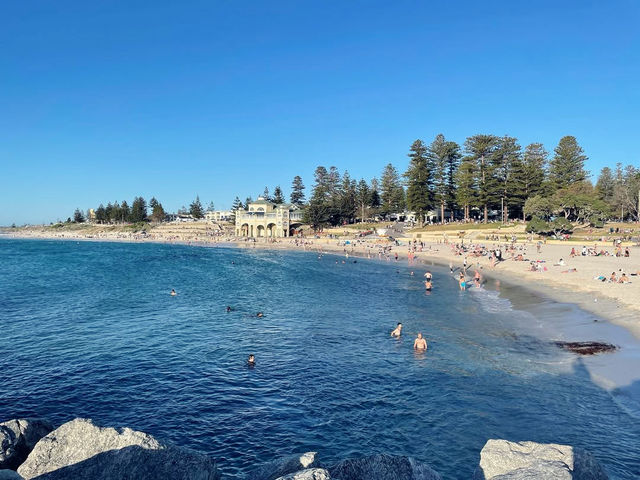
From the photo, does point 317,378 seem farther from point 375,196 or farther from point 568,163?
point 375,196

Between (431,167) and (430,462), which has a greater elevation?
(431,167)

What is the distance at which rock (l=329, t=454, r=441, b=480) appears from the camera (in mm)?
6695

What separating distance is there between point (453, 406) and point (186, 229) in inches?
5361

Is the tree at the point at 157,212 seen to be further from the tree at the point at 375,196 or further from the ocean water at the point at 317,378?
the ocean water at the point at 317,378

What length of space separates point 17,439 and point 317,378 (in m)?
9.76

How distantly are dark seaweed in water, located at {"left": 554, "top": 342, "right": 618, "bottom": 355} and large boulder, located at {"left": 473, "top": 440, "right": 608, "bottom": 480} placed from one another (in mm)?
12003

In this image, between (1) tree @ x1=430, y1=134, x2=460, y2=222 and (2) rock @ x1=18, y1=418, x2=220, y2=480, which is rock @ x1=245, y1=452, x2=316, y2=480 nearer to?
(2) rock @ x1=18, y1=418, x2=220, y2=480

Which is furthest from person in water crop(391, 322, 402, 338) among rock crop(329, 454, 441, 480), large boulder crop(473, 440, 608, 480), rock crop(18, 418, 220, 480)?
rock crop(18, 418, 220, 480)

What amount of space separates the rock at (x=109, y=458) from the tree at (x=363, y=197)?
107279 mm

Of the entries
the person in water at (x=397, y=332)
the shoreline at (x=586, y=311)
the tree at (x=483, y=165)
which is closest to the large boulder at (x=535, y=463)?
the shoreline at (x=586, y=311)

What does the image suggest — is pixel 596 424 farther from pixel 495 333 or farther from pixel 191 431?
pixel 191 431

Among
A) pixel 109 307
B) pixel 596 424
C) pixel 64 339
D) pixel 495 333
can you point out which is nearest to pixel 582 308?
pixel 495 333

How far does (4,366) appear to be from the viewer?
57.2 ft

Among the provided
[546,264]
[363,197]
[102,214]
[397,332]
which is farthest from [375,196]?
Answer: [102,214]
